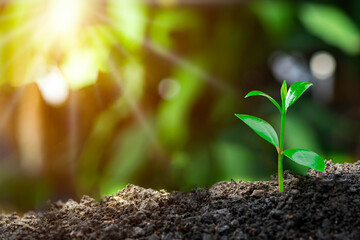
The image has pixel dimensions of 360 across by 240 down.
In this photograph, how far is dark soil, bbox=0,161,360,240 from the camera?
893 millimetres

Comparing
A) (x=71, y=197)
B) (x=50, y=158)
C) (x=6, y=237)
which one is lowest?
(x=6, y=237)

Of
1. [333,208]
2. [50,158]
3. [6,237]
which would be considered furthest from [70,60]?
[333,208]

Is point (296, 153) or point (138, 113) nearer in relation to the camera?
point (296, 153)

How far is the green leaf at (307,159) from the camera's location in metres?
0.95

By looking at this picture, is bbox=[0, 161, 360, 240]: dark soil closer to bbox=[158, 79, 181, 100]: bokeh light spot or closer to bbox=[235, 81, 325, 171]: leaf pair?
bbox=[235, 81, 325, 171]: leaf pair

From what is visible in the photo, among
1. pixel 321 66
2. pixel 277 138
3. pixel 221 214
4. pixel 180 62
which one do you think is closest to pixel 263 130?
pixel 277 138

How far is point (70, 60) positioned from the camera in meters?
1.35

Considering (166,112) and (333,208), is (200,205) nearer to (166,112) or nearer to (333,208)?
(333,208)

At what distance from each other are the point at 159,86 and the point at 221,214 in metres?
0.65

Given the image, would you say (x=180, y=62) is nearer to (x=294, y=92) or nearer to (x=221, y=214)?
(x=294, y=92)

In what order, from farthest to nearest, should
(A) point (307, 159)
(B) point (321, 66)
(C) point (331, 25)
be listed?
(B) point (321, 66), (C) point (331, 25), (A) point (307, 159)

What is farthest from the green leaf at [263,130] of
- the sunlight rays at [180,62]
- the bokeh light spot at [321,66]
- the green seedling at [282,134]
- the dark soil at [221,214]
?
the bokeh light spot at [321,66]

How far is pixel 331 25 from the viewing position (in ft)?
4.62

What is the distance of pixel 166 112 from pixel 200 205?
0.46 metres
